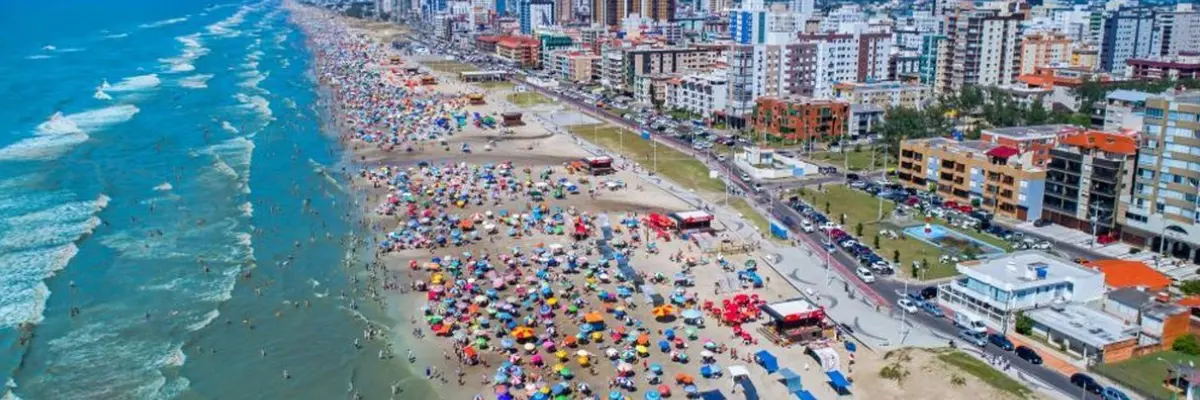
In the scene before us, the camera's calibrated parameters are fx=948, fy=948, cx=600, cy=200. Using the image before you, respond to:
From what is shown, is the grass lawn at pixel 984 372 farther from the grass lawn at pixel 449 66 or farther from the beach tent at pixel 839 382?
the grass lawn at pixel 449 66

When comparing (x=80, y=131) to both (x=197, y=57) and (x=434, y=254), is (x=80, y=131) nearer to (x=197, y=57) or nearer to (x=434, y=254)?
(x=434, y=254)

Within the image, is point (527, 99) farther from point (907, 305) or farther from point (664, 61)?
point (907, 305)

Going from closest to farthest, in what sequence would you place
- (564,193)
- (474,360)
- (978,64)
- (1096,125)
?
(474,360) < (564,193) < (1096,125) < (978,64)

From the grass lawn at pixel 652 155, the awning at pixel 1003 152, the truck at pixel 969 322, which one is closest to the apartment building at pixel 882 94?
the grass lawn at pixel 652 155

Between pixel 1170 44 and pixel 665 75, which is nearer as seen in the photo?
pixel 665 75

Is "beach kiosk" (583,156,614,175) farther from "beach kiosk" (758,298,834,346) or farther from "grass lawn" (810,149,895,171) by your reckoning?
"beach kiosk" (758,298,834,346)

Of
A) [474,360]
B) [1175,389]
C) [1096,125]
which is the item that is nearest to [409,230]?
[474,360]

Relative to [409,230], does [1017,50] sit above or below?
above

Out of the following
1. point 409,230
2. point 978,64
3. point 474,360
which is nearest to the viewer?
point 474,360
